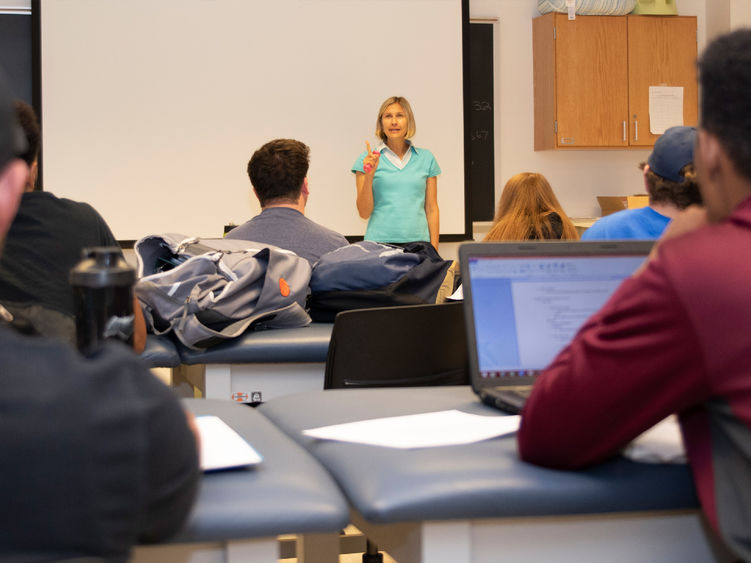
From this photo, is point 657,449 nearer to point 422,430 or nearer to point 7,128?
point 422,430

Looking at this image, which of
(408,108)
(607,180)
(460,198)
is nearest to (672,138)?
(408,108)

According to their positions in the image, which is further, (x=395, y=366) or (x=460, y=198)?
(x=460, y=198)

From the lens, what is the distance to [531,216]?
3508 mm

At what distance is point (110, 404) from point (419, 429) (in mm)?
548

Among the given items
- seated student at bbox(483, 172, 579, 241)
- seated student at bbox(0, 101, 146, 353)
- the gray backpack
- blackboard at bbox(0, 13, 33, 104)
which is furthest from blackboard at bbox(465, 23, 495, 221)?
seated student at bbox(0, 101, 146, 353)

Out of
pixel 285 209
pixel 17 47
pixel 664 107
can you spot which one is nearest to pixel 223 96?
pixel 17 47

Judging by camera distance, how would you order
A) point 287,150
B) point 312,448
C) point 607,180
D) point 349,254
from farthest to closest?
point 607,180, point 287,150, point 349,254, point 312,448

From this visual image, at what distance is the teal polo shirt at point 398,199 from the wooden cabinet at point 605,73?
115cm

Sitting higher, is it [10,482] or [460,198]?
[460,198]

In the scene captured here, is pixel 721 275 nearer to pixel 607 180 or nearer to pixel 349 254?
pixel 349 254

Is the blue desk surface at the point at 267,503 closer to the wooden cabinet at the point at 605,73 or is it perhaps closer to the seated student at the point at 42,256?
the seated student at the point at 42,256

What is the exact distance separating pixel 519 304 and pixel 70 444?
80 cm

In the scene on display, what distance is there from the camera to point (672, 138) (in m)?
2.14

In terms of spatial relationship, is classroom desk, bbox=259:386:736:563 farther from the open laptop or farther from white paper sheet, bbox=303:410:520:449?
the open laptop
